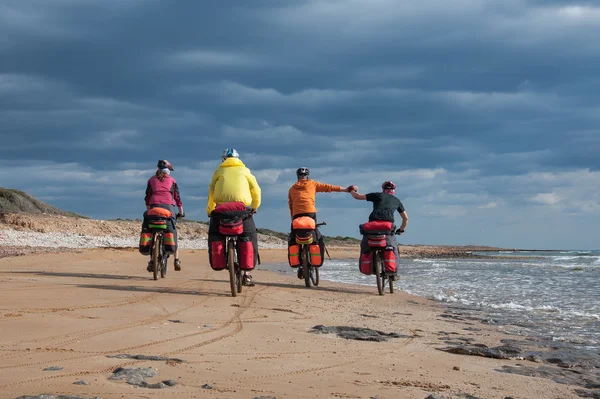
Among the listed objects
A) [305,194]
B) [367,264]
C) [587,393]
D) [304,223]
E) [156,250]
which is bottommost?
[587,393]

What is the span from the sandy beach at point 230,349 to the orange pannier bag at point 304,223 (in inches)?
76.6

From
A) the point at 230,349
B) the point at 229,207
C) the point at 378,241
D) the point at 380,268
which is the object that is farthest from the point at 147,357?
the point at 380,268

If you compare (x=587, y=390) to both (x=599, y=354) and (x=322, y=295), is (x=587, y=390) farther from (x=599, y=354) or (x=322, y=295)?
(x=322, y=295)

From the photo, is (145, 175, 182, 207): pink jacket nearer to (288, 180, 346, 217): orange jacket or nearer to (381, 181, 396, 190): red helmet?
(288, 180, 346, 217): orange jacket

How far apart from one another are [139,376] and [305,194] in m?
7.73

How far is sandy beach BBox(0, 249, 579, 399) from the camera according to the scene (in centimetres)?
392

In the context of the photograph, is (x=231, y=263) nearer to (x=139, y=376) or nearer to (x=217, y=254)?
(x=217, y=254)

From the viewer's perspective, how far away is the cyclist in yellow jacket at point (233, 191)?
9.24 metres

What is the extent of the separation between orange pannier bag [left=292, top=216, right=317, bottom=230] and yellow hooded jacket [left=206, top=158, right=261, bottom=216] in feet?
6.14

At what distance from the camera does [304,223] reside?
11.4m

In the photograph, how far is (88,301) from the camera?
808 centimetres

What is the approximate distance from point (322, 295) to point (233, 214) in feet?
7.64

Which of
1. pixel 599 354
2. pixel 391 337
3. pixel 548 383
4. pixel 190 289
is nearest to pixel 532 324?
pixel 599 354

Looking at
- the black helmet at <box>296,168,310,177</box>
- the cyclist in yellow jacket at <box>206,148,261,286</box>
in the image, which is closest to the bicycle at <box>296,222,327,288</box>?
the black helmet at <box>296,168,310,177</box>
